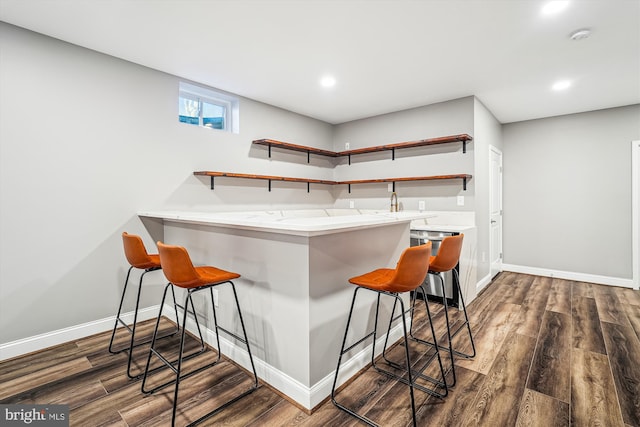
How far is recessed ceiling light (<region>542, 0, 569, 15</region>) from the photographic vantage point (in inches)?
78.1

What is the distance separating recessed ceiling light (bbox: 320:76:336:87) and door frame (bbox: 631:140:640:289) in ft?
13.4

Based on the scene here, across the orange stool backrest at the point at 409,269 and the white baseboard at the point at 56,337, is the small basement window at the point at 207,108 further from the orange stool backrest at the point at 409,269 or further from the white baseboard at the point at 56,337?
the orange stool backrest at the point at 409,269

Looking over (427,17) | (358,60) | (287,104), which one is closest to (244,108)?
(287,104)

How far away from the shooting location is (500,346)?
8.16ft

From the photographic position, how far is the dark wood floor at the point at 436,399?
1673 millimetres

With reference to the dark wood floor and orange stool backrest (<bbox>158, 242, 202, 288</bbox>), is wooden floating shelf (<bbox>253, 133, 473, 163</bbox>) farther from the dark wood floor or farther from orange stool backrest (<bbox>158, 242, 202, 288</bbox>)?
orange stool backrest (<bbox>158, 242, 202, 288</bbox>)

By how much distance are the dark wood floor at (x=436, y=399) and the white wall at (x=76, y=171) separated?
458mm

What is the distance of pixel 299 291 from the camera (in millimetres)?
1754

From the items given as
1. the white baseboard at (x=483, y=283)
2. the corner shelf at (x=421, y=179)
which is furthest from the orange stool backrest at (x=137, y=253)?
the white baseboard at (x=483, y=283)

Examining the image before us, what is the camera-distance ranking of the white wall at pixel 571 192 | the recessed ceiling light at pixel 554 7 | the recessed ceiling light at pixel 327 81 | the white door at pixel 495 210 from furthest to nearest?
the white door at pixel 495 210
the white wall at pixel 571 192
the recessed ceiling light at pixel 327 81
the recessed ceiling light at pixel 554 7

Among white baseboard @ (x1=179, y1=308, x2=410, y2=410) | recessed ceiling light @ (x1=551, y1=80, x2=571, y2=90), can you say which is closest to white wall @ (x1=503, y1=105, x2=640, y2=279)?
recessed ceiling light @ (x1=551, y1=80, x2=571, y2=90)

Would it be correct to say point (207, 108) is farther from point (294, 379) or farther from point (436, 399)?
point (436, 399)

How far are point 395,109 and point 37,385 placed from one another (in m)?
4.49

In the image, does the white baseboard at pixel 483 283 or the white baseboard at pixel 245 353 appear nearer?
the white baseboard at pixel 245 353
